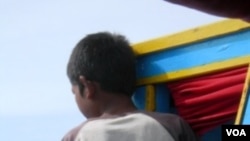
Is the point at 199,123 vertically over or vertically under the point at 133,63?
under

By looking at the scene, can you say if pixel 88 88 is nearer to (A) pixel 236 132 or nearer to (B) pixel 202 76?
(B) pixel 202 76

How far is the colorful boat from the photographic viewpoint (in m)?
1.54

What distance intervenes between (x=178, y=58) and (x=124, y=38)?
0.69ft

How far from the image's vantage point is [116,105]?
1613 mm

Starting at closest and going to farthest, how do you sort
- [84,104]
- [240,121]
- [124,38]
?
1. [240,121]
2. [84,104]
3. [124,38]

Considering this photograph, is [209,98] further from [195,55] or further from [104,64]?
[104,64]

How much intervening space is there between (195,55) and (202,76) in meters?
0.07

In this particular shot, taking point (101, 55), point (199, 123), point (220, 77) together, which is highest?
point (101, 55)

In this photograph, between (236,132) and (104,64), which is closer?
(236,132)

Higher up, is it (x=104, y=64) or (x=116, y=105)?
(x=104, y=64)

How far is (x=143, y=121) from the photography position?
1.45 meters

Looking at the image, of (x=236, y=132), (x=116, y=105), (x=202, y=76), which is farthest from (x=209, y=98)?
(x=236, y=132)

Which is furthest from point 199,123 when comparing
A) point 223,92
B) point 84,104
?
point 84,104

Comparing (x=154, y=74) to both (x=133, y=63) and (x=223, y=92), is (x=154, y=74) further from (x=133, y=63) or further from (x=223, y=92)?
(x=223, y=92)
